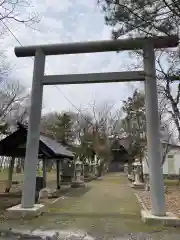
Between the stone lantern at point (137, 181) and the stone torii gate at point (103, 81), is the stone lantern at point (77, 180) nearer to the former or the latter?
the stone lantern at point (137, 181)

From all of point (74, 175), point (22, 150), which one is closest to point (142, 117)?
point (74, 175)

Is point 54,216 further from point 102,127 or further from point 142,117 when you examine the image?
point 102,127

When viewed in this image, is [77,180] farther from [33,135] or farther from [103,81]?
[103,81]

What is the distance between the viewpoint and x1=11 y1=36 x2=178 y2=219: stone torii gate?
25.2 ft

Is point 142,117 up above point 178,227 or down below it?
above

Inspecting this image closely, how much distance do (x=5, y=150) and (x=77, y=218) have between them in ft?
23.9

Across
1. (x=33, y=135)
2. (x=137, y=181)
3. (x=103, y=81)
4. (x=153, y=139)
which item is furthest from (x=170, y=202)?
(x=137, y=181)

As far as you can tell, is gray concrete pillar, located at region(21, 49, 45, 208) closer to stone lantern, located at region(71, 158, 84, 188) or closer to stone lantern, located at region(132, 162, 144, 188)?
stone lantern, located at region(71, 158, 84, 188)

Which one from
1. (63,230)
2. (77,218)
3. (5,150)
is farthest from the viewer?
(5,150)

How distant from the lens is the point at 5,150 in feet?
45.6

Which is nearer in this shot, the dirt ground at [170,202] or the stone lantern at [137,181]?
the dirt ground at [170,202]

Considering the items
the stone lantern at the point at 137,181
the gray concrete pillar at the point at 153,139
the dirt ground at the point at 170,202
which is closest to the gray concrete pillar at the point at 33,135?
the gray concrete pillar at the point at 153,139

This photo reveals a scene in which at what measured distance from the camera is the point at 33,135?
27.7ft

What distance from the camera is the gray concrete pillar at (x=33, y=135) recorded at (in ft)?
26.7
